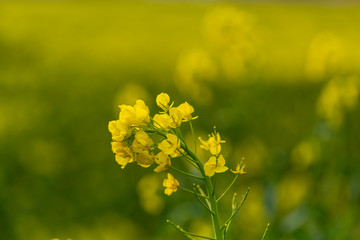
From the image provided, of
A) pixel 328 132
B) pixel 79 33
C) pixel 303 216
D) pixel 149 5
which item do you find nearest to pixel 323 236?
pixel 303 216

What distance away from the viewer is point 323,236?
2.66 m

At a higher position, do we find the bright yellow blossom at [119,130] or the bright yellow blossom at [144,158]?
the bright yellow blossom at [119,130]

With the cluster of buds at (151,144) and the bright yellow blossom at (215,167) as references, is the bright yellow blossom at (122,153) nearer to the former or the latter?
the cluster of buds at (151,144)

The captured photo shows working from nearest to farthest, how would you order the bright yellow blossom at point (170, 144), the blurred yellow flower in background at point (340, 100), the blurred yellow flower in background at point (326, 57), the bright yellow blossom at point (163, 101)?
the bright yellow blossom at point (170, 144) → the bright yellow blossom at point (163, 101) → the blurred yellow flower in background at point (340, 100) → the blurred yellow flower in background at point (326, 57)

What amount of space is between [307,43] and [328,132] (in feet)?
25.1

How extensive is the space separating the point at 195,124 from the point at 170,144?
466 centimetres

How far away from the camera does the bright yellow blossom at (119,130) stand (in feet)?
3.44

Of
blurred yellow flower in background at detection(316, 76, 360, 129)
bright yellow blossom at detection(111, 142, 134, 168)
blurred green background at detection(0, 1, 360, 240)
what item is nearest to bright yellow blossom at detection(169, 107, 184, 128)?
bright yellow blossom at detection(111, 142, 134, 168)

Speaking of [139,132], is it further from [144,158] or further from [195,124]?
[195,124]

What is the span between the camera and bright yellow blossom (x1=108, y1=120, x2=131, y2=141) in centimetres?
105

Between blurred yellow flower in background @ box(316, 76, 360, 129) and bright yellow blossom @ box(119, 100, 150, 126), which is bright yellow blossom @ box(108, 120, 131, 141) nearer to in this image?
bright yellow blossom @ box(119, 100, 150, 126)

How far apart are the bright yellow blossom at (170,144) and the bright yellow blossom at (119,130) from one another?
80 mm

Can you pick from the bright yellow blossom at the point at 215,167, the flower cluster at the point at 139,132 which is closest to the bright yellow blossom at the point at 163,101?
the flower cluster at the point at 139,132

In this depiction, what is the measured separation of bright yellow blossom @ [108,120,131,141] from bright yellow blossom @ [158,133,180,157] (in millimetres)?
80
